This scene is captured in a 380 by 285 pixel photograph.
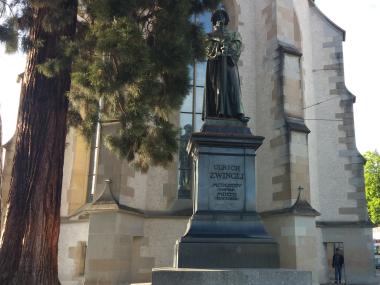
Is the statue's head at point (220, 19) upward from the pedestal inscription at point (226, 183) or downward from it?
upward

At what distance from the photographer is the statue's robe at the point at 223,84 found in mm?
6395

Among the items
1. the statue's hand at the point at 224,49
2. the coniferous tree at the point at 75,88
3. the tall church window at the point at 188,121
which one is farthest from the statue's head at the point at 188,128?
the statue's hand at the point at 224,49

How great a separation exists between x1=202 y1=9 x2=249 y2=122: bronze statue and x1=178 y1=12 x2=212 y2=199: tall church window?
490 centimetres

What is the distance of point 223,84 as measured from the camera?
21.1 feet

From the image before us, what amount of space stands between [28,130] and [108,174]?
313cm

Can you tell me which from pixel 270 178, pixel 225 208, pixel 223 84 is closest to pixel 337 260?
pixel 270 178

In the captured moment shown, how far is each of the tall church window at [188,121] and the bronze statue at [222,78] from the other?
490cm

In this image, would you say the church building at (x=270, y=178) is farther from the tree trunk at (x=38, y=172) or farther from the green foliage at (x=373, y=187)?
the green foliage at (x=373, y=187)

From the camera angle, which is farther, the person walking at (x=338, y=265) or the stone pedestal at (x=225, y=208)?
the person walking at (x=338, y=265)

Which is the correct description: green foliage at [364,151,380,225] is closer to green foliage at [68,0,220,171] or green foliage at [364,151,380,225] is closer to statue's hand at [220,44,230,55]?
green foliage at [68,0,220,171]

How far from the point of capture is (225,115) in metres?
6.37

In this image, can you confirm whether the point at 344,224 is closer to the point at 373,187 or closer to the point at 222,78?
the point at 222,78

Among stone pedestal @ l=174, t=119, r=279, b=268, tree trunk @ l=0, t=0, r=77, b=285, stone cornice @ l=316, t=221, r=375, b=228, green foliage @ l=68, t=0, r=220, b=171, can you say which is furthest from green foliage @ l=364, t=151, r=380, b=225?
stone pedestal @ l=174, t=119, r=279, b=268

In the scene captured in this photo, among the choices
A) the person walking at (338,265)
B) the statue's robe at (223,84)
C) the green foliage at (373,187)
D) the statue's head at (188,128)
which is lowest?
the person walking at (338,265)
